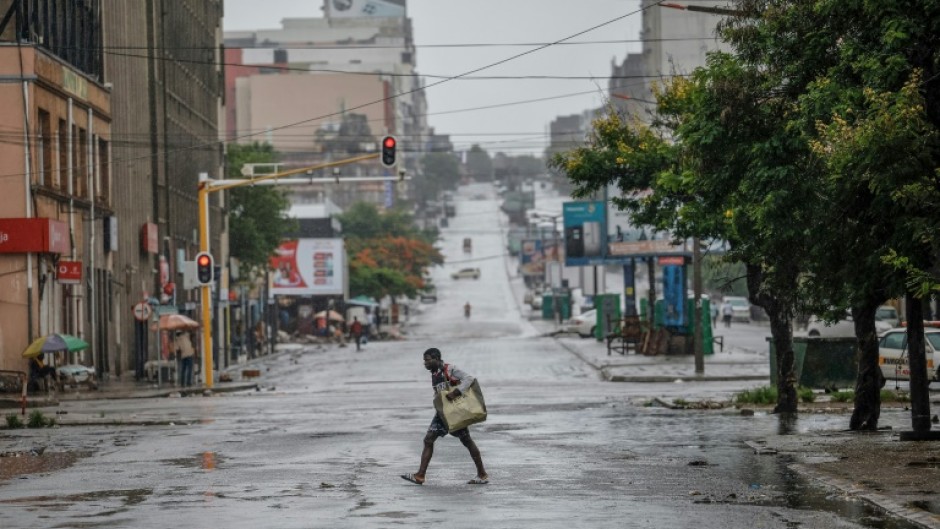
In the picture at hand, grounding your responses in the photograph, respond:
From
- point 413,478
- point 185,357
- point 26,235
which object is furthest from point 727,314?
point 413,478

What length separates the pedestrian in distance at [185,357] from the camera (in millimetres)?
48125

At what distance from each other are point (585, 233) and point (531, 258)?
354 ft

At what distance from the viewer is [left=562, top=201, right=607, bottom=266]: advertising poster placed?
2840 inches

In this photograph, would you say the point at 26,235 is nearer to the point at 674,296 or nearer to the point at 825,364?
the point at 825,364

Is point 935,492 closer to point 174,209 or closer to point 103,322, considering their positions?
point 103,322

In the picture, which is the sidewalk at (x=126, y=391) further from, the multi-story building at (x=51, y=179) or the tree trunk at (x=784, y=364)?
the tree trunk at (x=784, y=364)

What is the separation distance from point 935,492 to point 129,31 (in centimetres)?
4786

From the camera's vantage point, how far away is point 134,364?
58.1 metres

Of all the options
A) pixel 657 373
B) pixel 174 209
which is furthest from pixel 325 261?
pixel 657 373

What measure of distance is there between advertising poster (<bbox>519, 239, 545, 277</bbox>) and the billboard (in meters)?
61.9

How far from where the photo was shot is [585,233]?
254 ft

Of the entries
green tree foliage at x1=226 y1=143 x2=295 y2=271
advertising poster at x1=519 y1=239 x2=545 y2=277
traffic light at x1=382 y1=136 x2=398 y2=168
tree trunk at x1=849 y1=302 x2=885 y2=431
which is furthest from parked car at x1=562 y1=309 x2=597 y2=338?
advertising poster at x1=519 y1=239 x2=545 y2=277

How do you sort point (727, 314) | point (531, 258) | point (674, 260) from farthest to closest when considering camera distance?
point (531, 258) < point (727, 314) < point (674, 260)

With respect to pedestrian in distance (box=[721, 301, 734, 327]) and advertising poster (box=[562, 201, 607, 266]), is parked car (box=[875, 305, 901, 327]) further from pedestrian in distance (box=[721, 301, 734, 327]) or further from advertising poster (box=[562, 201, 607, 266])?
pedestrian in distance (box=[721, 301, 734, 327])
